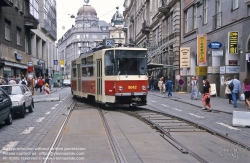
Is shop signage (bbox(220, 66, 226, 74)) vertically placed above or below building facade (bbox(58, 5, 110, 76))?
below

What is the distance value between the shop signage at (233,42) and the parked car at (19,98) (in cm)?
1310

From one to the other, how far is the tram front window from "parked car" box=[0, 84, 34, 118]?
12.7 feet

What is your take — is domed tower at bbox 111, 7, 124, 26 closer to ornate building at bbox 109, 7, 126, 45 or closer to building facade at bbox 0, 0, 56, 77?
ornate building at bbox 109, 7, 126, 45

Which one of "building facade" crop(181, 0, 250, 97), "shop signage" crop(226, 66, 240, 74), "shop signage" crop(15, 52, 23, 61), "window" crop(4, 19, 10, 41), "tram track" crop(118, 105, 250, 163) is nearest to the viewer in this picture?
"tram track" crop(118, 105, 250, 163)

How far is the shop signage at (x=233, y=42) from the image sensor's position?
22609 millimetres

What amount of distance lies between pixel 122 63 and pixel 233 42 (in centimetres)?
922

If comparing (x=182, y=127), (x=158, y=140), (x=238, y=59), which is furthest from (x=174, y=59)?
(x=158, y=140)

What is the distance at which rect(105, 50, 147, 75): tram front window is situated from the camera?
16.9 m

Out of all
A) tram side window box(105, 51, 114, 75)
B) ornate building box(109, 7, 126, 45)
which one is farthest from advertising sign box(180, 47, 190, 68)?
ornate building box(109, 7, 126, 45)

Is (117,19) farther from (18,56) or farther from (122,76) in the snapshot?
(122,76)

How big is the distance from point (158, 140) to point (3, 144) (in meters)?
3.94

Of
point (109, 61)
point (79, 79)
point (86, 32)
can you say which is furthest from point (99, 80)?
point (86, 32)

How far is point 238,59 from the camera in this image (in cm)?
2389

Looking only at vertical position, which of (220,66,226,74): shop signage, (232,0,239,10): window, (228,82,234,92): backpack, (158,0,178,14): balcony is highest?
(158,0,178,14): balcony
